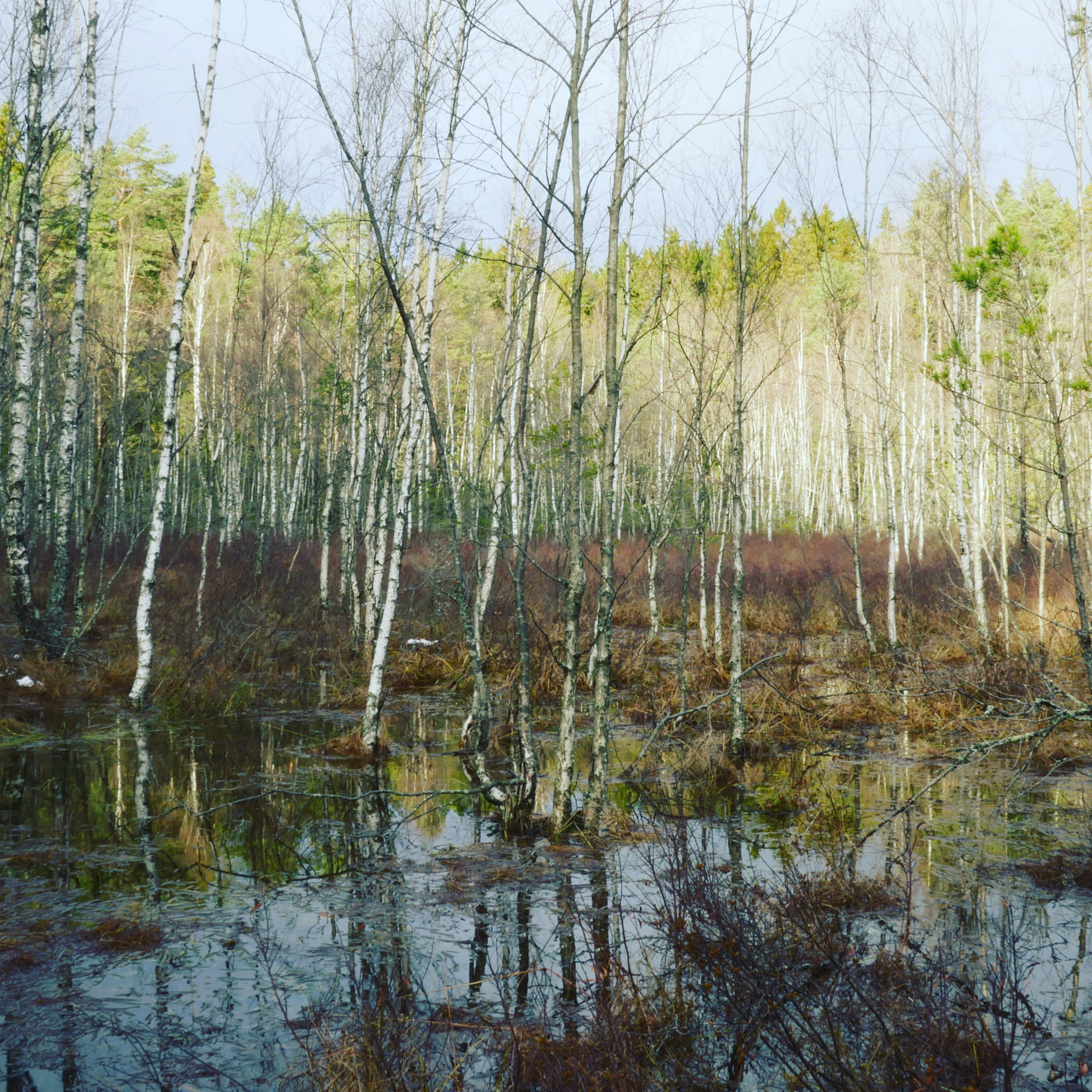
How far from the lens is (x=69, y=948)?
3998 millimetres


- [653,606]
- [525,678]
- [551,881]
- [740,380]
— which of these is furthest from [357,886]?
[653,606]

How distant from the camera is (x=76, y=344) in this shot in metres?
10.7

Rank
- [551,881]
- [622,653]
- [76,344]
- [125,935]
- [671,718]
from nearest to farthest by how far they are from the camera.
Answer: [125,935] < [671,718] < [551,881] < [76,344] < [622,653]

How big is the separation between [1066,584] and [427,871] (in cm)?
1153

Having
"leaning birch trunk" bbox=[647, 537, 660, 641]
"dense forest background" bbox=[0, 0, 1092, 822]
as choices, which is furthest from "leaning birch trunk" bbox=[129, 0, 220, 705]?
"leaning birch trunk" bbox=[647, 537, 660, 641]

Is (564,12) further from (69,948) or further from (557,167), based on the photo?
(69,948)

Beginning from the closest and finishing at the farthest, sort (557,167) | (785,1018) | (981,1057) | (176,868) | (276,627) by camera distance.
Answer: (981,1057), (785,1018), (176,868), (557,167), (276,627)

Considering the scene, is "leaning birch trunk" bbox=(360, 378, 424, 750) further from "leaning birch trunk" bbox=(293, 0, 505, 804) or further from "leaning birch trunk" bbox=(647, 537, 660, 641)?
"leaning birch trunk" bbox=(647, 537, 660, 641)

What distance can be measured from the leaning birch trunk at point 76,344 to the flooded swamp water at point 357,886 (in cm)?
308

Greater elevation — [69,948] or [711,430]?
[711,430]

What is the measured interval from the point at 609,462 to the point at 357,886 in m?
2.96

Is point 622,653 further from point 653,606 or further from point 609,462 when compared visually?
point 609,462

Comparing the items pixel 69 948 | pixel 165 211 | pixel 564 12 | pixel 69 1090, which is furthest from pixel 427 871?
pixel 165 211

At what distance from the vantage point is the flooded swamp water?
3.37m
